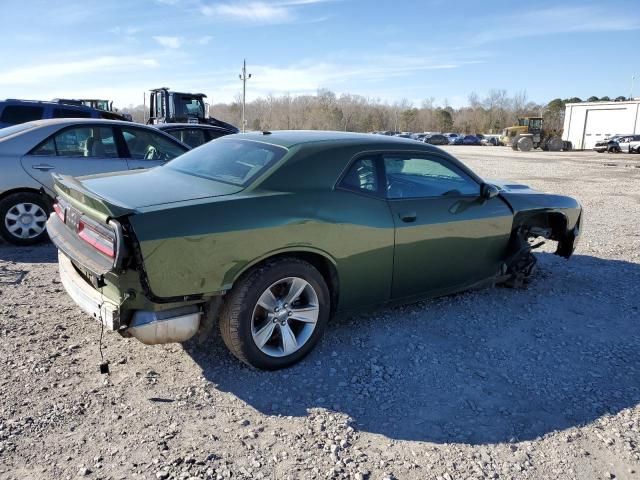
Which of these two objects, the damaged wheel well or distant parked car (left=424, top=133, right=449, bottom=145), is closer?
the damaged wheel well

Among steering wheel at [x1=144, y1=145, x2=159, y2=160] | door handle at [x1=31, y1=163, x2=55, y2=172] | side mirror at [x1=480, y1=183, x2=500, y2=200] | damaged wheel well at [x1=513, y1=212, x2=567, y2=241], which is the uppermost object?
steering wheel at [x1=144, y1=145, x2=159, y2=160]

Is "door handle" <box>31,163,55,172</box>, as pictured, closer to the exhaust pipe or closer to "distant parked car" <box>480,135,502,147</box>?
the exhaust pipe

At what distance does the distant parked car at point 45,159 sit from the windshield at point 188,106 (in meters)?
15.0

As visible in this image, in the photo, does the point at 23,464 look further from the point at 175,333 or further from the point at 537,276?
the point at 537,276

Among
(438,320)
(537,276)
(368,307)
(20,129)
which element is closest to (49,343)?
(368,307)

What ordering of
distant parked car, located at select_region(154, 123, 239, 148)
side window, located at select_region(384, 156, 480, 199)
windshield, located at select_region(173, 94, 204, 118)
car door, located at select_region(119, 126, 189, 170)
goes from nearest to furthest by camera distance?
side window, located at select_region(384, 156, 480, 199)
car door, located at select_region(119, 126, 189, 170)
distant parked car, located at select_region(154, 123, 239, 148)
windshield, located at select_region(173, 94, 204, 118)

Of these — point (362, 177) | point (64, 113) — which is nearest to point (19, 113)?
point (64, 113)

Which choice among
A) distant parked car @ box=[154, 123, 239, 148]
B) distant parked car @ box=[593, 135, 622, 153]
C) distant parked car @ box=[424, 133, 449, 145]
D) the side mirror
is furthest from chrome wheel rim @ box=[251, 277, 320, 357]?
distant parked car @ box=[424, 133, 449, 145]

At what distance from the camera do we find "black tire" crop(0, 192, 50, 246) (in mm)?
6209

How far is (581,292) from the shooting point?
5.45 m

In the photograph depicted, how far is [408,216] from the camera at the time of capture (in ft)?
13.3

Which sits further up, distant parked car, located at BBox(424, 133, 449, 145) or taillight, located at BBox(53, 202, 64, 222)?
distant parked car, located at BBox(424, 133, 449, 145)

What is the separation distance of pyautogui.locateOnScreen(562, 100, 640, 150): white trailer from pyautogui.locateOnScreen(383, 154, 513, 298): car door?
51.4 meters

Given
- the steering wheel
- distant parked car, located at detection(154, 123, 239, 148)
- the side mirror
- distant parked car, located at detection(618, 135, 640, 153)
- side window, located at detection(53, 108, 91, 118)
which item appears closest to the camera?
the side mirror
